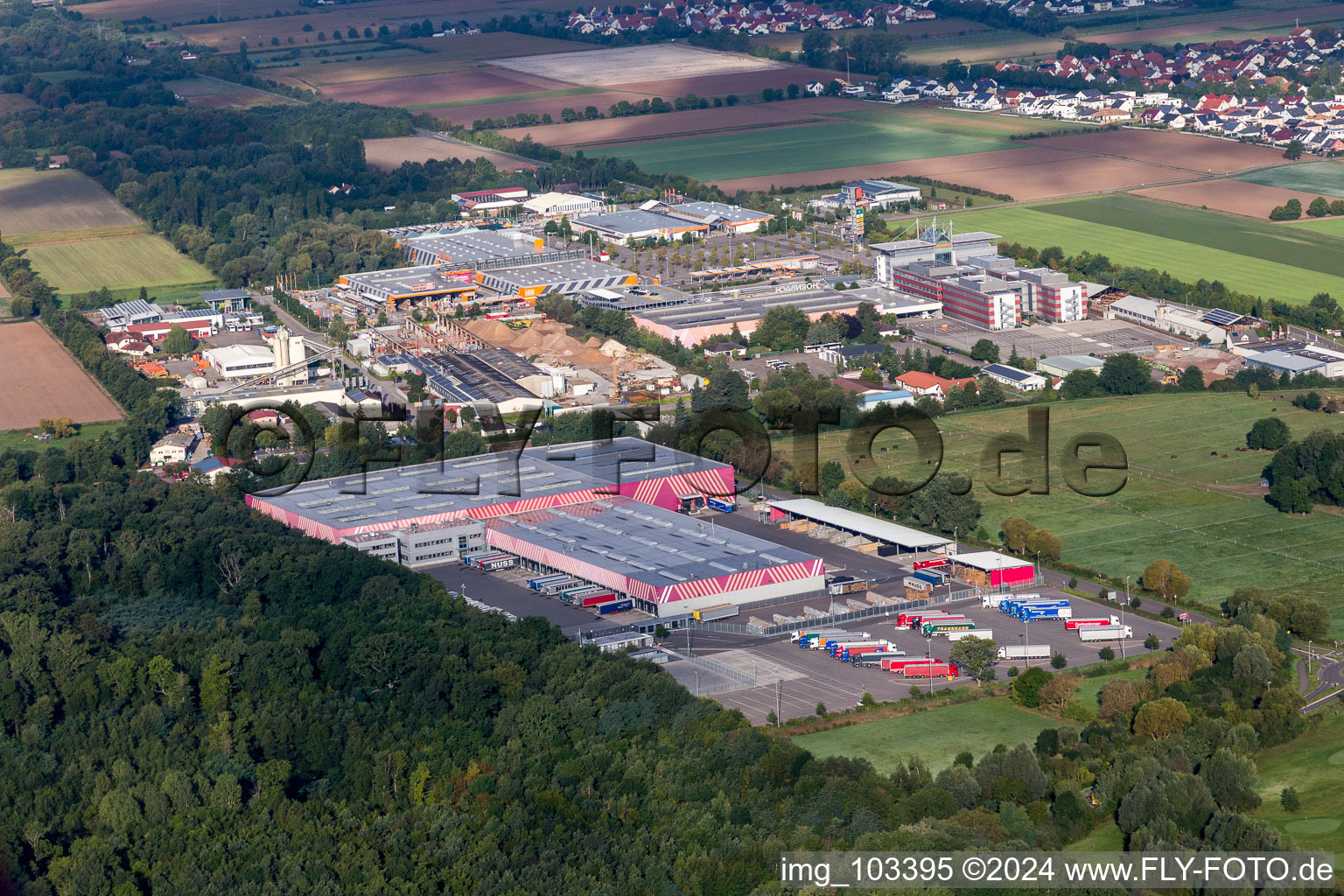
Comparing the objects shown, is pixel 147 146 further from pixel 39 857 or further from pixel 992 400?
pixel 39 857

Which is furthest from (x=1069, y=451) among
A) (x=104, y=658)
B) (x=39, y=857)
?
(x=39, y=857)

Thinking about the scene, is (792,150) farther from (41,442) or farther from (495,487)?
(495,487)

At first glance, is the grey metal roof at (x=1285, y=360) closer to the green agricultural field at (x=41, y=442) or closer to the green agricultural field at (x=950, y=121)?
the green agricultural field at (x=41, y=442)

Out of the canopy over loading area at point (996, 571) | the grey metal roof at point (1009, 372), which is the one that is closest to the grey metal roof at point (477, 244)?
the grey metal roof at point (1009, 372)

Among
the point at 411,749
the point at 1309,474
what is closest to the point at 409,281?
the point at 1309,474

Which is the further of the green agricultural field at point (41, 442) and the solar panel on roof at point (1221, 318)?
the solar panel on roof at point (1221, 318)
